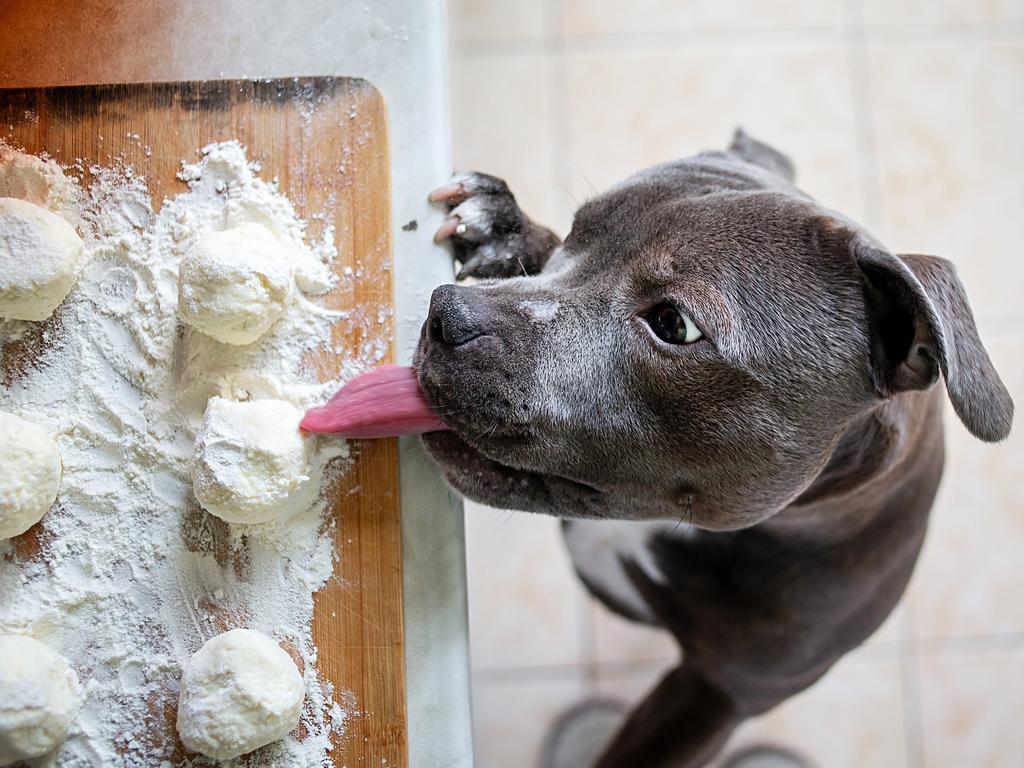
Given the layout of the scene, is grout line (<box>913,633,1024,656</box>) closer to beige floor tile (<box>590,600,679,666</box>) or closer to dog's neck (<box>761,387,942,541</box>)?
beige floor tile (<box>590,600,679,666</box>)

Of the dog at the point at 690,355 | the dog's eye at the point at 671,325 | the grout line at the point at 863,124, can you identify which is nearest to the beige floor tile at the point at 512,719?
the dog at the point at 690,355

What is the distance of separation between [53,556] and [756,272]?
1171 mm

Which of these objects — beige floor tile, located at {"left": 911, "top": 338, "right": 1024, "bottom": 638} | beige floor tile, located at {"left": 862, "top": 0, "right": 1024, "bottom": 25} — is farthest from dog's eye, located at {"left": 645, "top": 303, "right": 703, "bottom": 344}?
beige floor tile, located at {"left": 862, "top": 0, "right": 1024, "bottom": 25}

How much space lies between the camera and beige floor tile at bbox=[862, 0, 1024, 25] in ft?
9.65

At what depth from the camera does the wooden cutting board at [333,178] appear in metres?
1.42

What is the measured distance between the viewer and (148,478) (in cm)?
142

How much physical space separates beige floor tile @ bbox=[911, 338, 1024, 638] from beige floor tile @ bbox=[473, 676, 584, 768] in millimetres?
1197

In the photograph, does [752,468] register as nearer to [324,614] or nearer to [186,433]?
→ [324,614]

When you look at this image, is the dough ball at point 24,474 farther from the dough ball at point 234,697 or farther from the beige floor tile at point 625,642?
the beige floor tile at point 625,642

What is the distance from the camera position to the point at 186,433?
4.69ft

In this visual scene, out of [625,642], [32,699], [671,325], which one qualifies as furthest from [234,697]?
[625,642]

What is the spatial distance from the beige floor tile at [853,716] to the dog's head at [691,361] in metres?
1.62

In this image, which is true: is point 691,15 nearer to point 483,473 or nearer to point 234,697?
point 483,473

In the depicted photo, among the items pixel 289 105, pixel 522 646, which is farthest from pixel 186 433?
pixel 522 646
